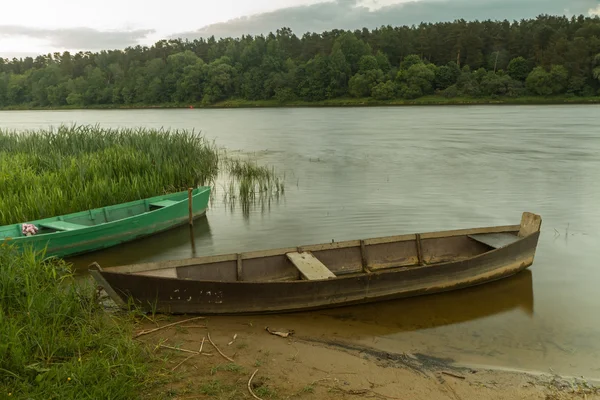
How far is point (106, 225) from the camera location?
9.71 m

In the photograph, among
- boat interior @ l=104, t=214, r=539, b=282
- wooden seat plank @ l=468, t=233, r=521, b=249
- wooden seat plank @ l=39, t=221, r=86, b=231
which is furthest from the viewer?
wooden seat plank @ l=39, t=221, r=86, b=231

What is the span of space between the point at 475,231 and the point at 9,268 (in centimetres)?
A: 680

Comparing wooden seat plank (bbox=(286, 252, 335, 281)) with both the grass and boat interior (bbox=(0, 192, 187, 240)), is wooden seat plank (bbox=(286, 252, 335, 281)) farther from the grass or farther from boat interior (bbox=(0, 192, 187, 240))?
the grass

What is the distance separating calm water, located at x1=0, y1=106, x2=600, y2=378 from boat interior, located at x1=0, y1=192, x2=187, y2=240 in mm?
721

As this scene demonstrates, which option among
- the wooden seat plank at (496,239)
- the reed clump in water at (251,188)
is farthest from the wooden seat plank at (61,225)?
the wooden seat plank at (496,239)

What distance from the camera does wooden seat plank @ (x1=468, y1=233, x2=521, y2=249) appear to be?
8.43 meters

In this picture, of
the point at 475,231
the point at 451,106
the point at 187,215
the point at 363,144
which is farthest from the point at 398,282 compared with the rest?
the point at 451,106


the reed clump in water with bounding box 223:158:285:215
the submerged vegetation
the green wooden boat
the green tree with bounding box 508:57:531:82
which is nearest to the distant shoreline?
the green tree with bounding box 508:57:531:82

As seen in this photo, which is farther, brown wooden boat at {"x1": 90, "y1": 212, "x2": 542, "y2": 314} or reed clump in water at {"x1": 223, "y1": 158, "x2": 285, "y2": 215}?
reed clump in water at {"x1": 223, "y1": 158, "x2": 285, "y2": 215}

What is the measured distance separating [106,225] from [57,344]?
516 cm

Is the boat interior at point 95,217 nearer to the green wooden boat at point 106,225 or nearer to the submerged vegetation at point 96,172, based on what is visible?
the green wooden boat at point 106,225

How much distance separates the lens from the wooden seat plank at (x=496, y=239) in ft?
27.7

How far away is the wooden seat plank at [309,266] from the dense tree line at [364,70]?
77.2 meters

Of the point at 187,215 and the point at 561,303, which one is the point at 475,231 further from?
the point at 187,215
